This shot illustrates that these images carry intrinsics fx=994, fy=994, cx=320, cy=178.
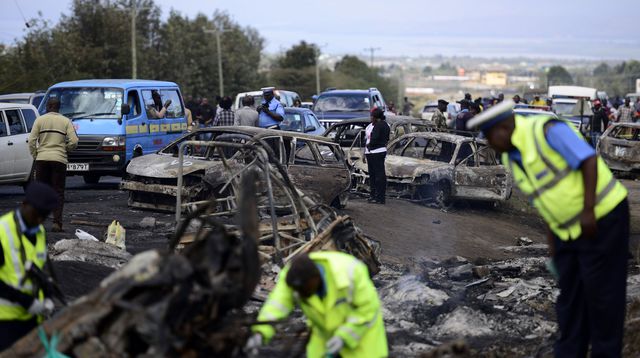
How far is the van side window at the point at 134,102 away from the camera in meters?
17.9

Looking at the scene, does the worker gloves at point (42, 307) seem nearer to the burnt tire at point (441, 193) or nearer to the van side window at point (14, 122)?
the van side window at point (14, 122)

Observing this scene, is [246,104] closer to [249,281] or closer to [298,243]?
[298,243]

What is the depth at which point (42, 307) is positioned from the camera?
5961 millimetres

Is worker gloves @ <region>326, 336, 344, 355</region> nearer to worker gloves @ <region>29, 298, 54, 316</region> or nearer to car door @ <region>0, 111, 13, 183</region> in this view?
worker gloves @ <region>29, 298, 54, 316</region>

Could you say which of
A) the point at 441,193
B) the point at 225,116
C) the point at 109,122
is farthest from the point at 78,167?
the point at 441,193

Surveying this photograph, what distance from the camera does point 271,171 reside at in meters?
10.3

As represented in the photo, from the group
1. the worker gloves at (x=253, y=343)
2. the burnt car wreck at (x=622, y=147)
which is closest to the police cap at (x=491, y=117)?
the worker gloves at (x=253, y=343)

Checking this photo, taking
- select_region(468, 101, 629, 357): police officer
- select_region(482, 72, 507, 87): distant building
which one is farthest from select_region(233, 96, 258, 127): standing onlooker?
select_region(482, 72, 507, 87): distant building

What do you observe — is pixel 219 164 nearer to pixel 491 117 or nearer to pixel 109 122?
pixel 109 122

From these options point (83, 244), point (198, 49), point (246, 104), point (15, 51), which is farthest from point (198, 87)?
point (83, 244)

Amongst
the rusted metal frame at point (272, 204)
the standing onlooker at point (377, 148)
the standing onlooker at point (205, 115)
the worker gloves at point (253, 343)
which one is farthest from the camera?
the standing onlooker at point (205, 115)

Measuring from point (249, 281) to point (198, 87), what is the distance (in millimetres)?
51966

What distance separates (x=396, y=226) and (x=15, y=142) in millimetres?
6343

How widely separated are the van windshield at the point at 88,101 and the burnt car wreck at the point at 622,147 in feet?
42.3
